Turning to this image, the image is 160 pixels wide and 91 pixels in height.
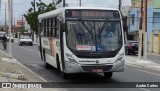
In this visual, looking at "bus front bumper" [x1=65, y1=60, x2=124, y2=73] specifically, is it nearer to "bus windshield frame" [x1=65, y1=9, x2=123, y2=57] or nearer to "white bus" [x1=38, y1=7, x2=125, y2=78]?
"white bus" [x1=38, y1=7, x2=125, y2=78]

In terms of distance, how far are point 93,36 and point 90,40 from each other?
209 mm

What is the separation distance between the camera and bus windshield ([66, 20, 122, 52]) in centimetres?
1496

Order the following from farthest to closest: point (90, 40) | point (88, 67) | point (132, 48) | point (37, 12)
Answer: point (37, 12) < point (132, 48) < point (90, 40) < point (88, 67)

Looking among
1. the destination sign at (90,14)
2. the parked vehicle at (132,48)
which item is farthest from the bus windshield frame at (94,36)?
the parked vehicle at (132,48)

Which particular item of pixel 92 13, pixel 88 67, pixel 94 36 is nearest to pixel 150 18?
pixel 92 13

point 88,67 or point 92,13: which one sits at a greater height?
point 92,13

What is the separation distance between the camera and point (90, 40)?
15.0 meters

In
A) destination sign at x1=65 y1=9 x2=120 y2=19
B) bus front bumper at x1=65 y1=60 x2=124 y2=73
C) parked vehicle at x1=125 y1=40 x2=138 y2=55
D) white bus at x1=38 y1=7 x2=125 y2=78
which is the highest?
destination sign at x1=65 y1=9 x2=120 y2=19

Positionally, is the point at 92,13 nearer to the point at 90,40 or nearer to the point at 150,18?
the point at 90,40

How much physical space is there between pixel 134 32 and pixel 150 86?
51.5 m

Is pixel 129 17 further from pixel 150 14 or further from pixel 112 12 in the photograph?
pixel 112 12

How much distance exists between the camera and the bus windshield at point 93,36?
15.0 metres

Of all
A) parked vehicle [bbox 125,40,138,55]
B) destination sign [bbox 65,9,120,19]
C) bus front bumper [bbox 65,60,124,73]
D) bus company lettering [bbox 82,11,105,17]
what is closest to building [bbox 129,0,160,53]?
parked vehicle [bbox 125,40,138,55]

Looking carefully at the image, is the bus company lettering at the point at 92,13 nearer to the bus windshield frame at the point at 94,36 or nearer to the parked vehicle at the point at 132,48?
the bus windshield frame at the point at 94,36
